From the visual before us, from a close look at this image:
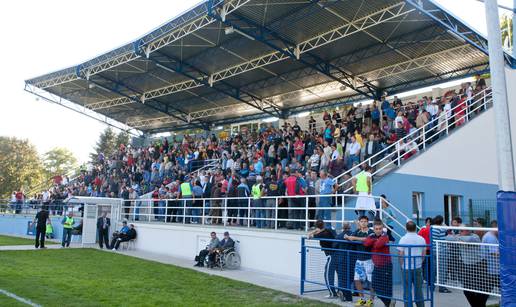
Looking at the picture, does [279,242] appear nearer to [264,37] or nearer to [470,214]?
[470,214]

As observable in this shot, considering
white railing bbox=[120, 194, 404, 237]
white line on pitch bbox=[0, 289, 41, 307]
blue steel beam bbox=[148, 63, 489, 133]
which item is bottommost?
white line on pitch bbox=[0, 289, 41, 307]

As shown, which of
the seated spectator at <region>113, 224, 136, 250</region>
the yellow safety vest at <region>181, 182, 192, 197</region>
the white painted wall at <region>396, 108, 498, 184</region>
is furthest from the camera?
the seated spectator at <region>113, 224, 136, 250</region>

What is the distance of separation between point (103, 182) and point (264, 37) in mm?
16054

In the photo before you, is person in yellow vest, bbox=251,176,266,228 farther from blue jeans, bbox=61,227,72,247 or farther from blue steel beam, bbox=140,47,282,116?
blue steel beam, bbox=140,47,282,116

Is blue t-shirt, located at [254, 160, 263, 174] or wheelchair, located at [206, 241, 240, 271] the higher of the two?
blue t-shirt, located at [254, 160, 263, 174]

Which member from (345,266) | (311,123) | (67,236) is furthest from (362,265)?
(311,123)

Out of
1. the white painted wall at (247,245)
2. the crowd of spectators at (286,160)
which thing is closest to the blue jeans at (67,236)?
the crowd of spectators at (286,160)

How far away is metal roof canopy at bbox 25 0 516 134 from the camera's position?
59.7 feet

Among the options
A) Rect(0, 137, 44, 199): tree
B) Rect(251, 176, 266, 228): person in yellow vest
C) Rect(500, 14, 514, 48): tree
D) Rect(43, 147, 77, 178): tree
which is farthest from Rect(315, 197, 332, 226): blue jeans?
Rect(43, 147, 77, 178): tree

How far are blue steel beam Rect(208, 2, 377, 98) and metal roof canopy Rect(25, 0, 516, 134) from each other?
0.04 metres

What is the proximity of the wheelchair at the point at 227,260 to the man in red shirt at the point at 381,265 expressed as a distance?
21.3 feet

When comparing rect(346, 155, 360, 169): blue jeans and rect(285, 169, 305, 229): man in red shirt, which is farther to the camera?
rect(346, 155, 360, 169): blue jeans

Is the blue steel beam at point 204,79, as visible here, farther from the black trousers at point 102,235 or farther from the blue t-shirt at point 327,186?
the blue t-shirt at point 327,186

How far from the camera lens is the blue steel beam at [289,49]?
19280 mm
